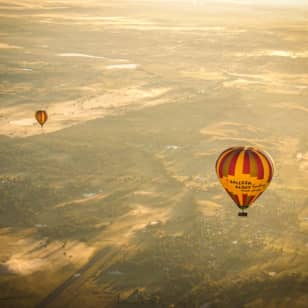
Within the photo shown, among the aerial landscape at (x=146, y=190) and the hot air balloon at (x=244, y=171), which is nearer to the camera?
the aerial landscape at (x=146, y=190)

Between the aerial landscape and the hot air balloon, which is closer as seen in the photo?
the aerial landscape

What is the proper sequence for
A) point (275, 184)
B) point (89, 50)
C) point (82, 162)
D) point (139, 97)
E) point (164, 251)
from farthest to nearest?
point (89, 50) < point (139, 97) < point (82, 162) < point (275, 184) < point (164, 251)

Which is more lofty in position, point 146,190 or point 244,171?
point 244,171

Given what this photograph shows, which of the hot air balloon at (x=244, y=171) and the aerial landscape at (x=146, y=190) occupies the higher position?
the hot air balloon at (x=244, y=171)

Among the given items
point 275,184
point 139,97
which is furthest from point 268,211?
point 139,97

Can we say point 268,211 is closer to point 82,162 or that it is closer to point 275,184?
point 275,184
